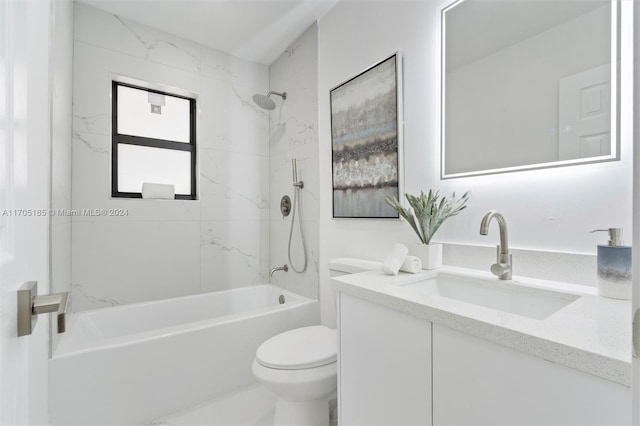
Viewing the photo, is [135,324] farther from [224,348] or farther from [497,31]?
[497,31]

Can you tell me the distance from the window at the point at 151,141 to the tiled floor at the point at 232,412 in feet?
5.14

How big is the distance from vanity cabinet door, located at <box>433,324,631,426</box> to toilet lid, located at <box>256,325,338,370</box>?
2.06 ft

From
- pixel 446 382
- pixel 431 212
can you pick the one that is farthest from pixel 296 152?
pixel 446 382

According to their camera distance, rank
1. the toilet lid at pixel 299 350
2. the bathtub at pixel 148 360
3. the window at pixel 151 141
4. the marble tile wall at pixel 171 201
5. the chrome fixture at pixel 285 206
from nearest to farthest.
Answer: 1. the toilet lid at pixel 299 350
2. the bathtub at pixel 148 360
3. the marble tile wall at pixel 171 201
4. the window at pixel 151 141
5. the chrome fixture at pixel 285 206

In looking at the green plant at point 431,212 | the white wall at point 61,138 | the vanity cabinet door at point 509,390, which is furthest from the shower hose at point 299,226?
the vanity cabinet door at point 509,390

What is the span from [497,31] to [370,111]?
27.2 inches

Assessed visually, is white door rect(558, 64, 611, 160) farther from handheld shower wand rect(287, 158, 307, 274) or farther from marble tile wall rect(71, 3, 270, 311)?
marble tile wall rect(71, 3, 270, 311)

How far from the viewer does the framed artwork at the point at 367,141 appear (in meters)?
1.56

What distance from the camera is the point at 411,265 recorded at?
1.17 m

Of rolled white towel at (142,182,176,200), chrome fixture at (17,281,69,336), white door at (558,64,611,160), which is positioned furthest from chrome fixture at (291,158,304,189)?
chrome fixture at (17,281,69,336)

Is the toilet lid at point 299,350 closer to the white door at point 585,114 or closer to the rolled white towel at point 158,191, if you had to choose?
the white door at point 585,114

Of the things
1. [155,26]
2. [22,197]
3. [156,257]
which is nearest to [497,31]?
[22,197]

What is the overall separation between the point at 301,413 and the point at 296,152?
1.81m

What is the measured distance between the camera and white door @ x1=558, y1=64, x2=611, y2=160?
2.96ft
